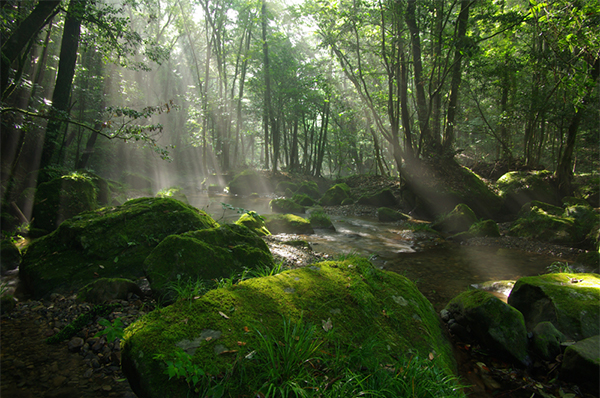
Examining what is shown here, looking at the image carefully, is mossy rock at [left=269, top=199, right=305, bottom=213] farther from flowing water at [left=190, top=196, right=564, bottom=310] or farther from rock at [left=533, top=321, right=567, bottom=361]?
rock at [left=533, top=321, right=567, bottom=361]

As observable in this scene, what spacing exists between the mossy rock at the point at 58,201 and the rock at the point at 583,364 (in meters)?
10.1

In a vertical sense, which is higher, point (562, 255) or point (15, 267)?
point (15, 267)

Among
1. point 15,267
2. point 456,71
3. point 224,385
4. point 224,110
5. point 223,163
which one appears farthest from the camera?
point 223,163

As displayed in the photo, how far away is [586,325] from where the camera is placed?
3.69m

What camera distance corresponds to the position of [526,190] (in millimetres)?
12938

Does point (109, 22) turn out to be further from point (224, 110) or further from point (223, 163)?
point (223, 163)

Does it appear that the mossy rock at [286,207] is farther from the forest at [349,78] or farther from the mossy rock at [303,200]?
the forest at [349,78]

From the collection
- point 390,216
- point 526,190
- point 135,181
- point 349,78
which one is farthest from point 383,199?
point 135,181

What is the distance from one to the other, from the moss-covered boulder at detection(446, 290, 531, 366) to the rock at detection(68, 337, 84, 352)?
184 inches

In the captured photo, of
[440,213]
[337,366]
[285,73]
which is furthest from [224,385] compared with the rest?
[285,73]

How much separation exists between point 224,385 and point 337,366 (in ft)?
2.85

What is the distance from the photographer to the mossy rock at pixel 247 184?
2353 cm

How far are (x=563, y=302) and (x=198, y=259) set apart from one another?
5.01 m

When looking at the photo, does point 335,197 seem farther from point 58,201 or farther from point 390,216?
point 58,201
